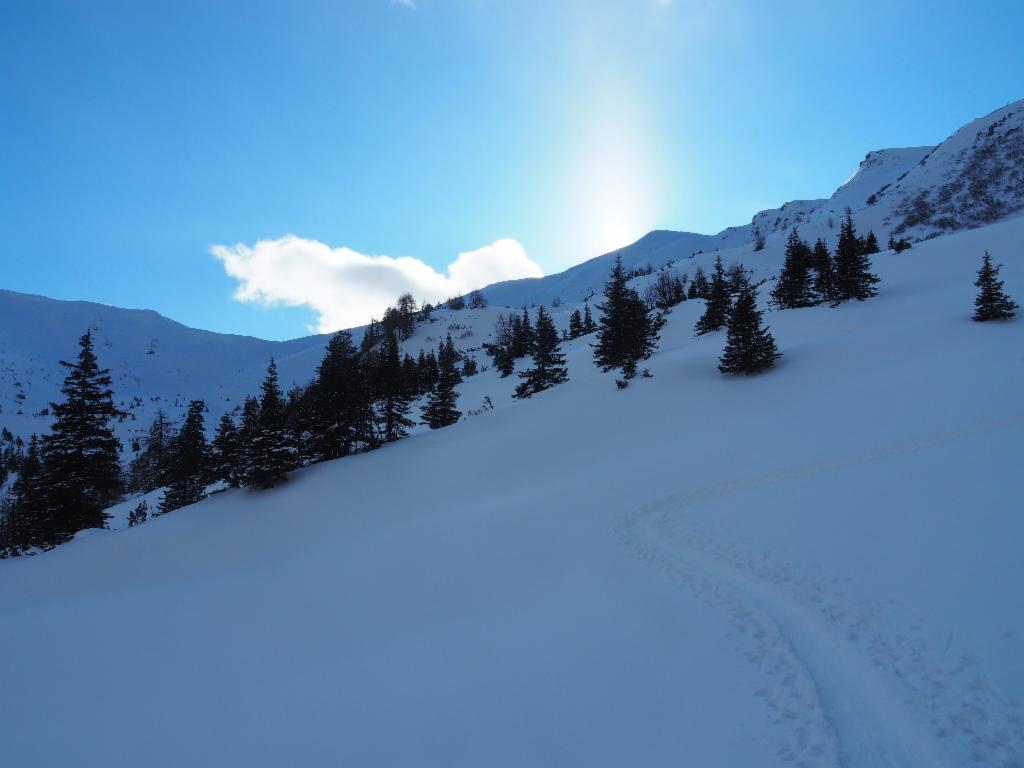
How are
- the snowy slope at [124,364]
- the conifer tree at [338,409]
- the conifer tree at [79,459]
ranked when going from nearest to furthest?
the conifer tree at [79,459], the conifer tree at [338,409], the snowy slope at [124,364]

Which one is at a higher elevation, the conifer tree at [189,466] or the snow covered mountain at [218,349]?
the snow covered mountain at [218,349]

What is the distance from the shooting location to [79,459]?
2698cm

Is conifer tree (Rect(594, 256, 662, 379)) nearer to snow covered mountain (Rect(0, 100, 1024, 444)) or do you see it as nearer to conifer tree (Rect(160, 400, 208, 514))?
conifer tree (Rect(160, 400, 208, 514))

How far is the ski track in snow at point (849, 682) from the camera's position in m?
5.38

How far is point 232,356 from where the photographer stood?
636 feet

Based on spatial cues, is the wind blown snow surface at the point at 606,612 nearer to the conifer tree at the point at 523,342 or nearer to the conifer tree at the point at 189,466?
the conifer tree at the point at 189,466

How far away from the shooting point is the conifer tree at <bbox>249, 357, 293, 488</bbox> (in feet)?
96.9

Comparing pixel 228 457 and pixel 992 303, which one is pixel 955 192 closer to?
pixel 992 303

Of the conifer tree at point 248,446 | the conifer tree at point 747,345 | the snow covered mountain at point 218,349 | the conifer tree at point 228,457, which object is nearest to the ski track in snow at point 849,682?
the conifer tree at point 747,345

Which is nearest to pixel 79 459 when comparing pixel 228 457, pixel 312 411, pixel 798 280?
pixel 228 457

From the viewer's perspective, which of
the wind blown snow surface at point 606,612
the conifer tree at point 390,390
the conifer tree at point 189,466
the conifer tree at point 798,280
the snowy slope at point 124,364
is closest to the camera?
the wind blown snow surface at point 606,612

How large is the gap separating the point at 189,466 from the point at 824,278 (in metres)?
63.7

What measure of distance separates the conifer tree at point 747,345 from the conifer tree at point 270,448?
95.6ft

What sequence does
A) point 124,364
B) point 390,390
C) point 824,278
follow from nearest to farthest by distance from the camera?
point 390,390
point 824,278
point 124,364
